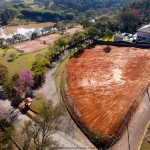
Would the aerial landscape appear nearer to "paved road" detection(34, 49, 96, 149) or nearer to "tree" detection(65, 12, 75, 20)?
"paved road" detection(34, 49, 96, 149)

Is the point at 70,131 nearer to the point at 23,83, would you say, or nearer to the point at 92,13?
the point at 23,83

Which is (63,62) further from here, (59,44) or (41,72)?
(41,72)

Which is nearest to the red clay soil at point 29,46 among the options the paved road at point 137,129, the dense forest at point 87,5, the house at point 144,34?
the house at point 144,34

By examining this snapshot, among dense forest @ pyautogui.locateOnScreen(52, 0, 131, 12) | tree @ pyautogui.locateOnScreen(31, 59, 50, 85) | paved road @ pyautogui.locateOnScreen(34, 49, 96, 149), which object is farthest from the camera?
dense forest @ pyautogui.locateOnScreen(52, 0, 131, 12)

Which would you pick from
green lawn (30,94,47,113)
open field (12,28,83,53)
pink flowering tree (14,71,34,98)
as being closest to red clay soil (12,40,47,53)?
open field (12,28,83,53)

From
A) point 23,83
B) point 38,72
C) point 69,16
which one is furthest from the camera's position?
point 69,16

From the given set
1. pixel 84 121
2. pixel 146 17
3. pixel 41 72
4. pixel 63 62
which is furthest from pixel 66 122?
pixel 146 17

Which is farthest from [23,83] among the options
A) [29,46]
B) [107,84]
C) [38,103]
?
[29,46]
